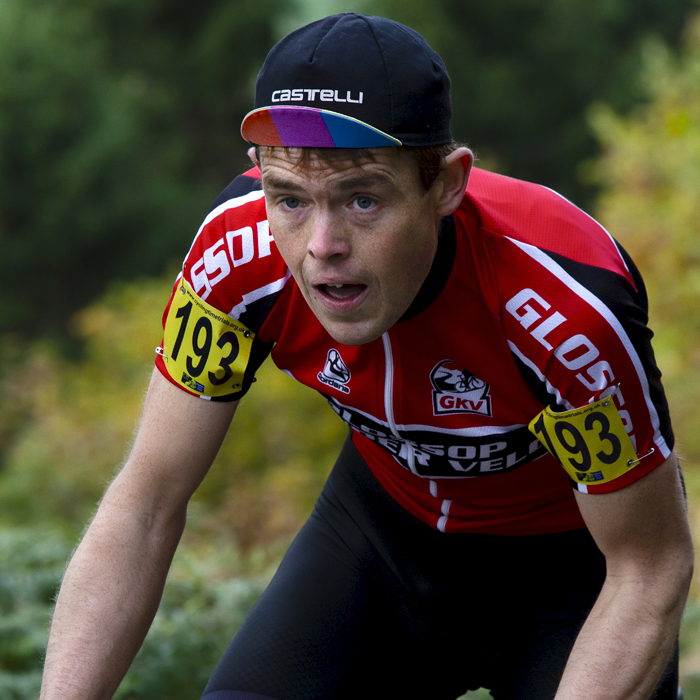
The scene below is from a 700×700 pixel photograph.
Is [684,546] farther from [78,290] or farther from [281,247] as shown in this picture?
[78,290]

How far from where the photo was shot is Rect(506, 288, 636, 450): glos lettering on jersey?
169 centimetres

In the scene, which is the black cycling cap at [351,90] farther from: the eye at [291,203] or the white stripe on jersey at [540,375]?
the white stripe on jersey at [540,375]

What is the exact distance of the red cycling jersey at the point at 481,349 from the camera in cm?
173

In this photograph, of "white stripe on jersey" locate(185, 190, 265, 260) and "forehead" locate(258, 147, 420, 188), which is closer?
"forehead" locate(258, 147, 420, 188)

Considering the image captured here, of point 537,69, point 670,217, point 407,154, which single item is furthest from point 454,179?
point 537,69

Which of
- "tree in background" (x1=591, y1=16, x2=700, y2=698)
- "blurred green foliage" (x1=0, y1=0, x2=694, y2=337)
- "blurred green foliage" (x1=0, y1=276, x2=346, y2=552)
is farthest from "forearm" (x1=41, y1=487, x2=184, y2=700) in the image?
"blurred green foliage" (x1=0, y1=0, x2=694, y2=337)

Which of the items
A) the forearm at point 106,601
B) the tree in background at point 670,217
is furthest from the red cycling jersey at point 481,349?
the tree in background at point 670,217

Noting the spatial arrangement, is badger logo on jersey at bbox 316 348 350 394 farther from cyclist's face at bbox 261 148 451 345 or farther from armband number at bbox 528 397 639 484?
armband number at bbox 528 397 639 484

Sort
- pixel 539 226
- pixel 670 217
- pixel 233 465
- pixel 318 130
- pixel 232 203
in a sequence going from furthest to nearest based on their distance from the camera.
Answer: pixel 233 465
pixel 670 217
pixel 232 203
pixel 539 226
pixel 318 130

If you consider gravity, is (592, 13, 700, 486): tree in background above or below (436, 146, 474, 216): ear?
above

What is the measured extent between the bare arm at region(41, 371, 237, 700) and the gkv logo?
477mm

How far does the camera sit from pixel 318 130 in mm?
1626

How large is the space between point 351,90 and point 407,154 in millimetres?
153

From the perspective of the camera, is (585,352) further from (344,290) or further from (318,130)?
(318,130)
